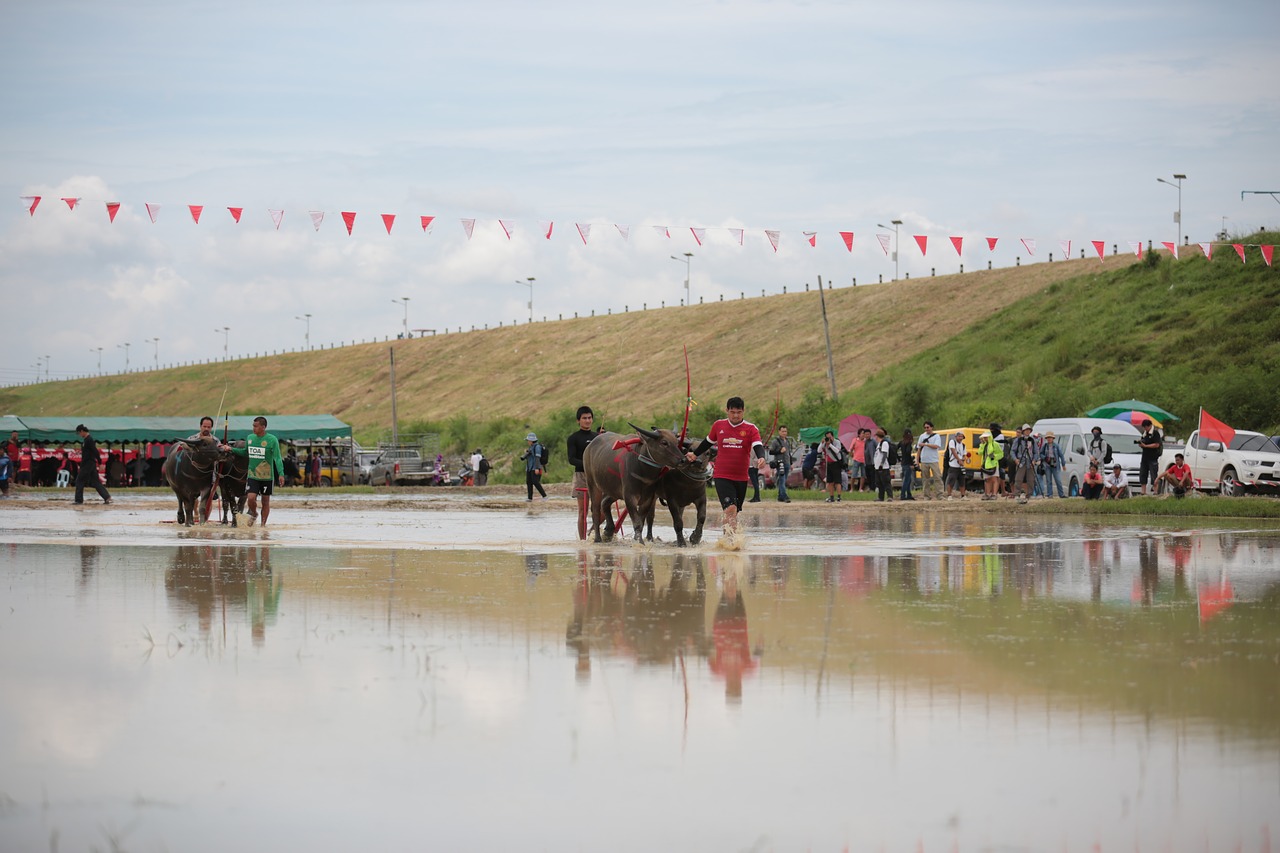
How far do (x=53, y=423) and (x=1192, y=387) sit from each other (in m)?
44.6

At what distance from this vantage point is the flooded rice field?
529cm

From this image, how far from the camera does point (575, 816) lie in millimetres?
5367

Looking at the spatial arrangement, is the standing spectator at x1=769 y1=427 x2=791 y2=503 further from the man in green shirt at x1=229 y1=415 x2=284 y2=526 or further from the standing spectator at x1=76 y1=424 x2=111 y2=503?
the standing spectator at x1=76 y1=424 x2=111 y2=503

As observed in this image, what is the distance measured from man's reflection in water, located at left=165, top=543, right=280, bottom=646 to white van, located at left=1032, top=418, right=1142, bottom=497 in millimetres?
23476

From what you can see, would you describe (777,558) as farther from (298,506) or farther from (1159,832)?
(298,506)

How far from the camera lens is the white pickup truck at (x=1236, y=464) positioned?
32250 mm

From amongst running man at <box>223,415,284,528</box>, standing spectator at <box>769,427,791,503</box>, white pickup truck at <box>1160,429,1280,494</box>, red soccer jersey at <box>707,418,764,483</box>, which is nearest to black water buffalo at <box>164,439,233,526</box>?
running man at <box>223,415,284,528</box>

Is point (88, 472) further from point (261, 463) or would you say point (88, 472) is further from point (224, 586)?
point (224, 586)

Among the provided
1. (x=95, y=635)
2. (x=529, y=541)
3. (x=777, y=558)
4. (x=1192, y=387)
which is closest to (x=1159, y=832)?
(x=95, y=635)

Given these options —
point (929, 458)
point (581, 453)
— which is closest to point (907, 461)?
point (929, 458)

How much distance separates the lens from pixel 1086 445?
117 feet

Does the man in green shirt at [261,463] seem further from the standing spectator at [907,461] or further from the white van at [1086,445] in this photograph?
the white van at [1086,445]

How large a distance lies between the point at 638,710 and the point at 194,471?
1649 centimetres

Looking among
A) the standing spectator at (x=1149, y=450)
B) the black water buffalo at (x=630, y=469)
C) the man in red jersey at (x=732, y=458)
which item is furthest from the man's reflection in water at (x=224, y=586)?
the standing spectator at (x=1149, y=450)
